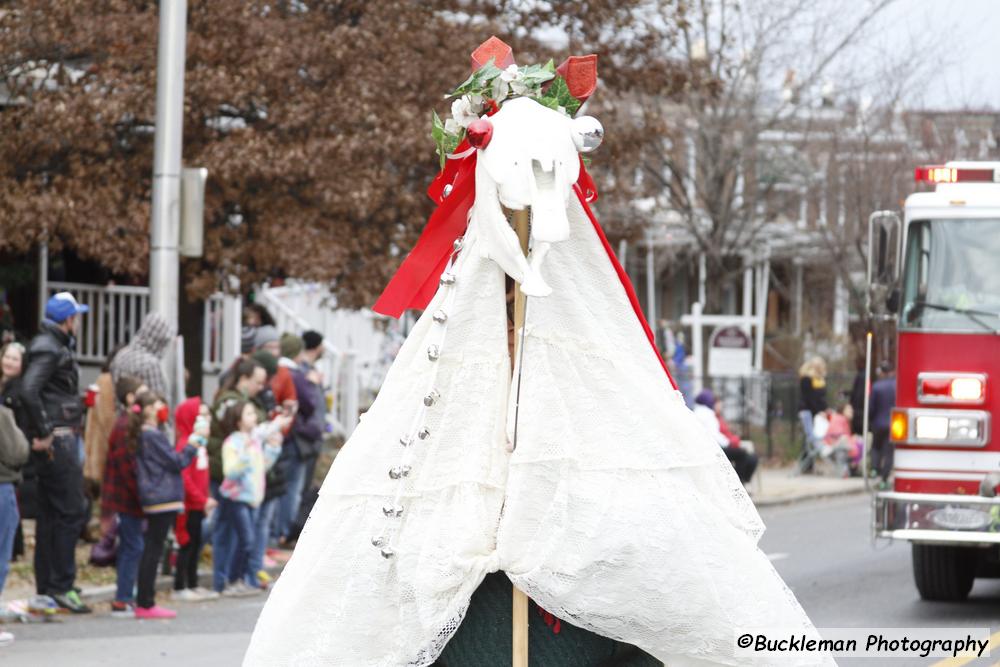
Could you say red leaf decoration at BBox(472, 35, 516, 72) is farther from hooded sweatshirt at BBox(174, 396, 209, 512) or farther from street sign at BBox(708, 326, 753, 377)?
street sign at BBox(708, 326, 753, 377)

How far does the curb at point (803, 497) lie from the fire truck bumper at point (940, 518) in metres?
8.72

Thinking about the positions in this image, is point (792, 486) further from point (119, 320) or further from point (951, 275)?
point (951, 275)

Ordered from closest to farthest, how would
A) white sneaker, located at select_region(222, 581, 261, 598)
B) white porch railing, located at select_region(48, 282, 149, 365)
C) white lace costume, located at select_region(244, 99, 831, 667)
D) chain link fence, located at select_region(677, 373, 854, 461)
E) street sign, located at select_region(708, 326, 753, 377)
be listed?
white lace costume, located at select_region(244, 99, 831, 667), white sneaker, located at select_region(222, 581, 261, 598), white porch railing, located at select_region(48, 282, 149, 365), street sign, located at select_region(708, 326, 753, 377), chain link fence, located at select_region(677, 373, 854, 461)

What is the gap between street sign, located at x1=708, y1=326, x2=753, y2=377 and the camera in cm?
2342

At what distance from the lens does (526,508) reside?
3.63 m

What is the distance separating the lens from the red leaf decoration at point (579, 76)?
13.2 ft

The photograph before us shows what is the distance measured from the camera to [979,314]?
35.1 ft

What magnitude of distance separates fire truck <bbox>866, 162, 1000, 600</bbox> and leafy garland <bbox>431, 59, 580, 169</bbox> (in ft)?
23.1

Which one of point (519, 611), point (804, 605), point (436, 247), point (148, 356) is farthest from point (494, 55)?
point (148, 356)

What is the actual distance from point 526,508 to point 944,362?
7.63 m

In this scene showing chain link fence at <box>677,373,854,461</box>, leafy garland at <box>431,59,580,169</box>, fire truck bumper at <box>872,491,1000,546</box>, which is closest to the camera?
leafy garland at <box>431,59,580,169</box>

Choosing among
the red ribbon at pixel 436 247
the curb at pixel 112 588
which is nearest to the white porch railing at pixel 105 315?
the curb at pixel 112 588

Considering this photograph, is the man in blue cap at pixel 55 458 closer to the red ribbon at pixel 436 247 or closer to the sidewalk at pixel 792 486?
the red ribbon at pixel 436 247

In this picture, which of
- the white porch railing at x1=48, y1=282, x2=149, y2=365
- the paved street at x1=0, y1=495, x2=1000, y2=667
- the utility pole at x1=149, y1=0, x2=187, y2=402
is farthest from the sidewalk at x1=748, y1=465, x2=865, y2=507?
the utility pole at x1=149, y1=0, x2=187, y2=402
